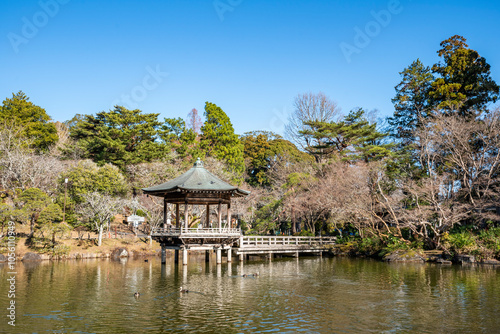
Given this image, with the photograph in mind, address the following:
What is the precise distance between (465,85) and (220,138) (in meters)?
25.6

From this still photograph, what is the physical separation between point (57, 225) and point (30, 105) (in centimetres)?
2342

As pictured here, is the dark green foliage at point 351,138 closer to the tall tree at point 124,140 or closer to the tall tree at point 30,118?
the tall tree at point 124,140

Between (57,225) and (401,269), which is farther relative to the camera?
(57,225)

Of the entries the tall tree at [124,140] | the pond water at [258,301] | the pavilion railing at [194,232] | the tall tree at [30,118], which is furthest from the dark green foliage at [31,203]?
the tall tree at [30,118]

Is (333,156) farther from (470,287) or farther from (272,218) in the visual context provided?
(470,287)

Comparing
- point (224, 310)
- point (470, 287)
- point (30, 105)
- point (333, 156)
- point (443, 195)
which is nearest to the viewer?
point (224, 310)

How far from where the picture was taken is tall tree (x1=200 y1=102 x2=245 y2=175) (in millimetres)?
45219

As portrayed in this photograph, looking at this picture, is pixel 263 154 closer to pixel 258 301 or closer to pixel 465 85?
pixel 465 85

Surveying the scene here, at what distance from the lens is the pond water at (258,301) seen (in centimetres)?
1067

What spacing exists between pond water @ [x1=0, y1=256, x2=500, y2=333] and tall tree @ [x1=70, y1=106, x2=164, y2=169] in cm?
2127

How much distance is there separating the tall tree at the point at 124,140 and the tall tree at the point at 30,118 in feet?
12.3

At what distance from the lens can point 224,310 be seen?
1263cm

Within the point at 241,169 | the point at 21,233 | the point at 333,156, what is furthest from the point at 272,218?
the point at 21,233

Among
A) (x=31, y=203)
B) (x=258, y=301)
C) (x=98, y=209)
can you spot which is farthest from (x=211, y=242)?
(x=31, y=203)
